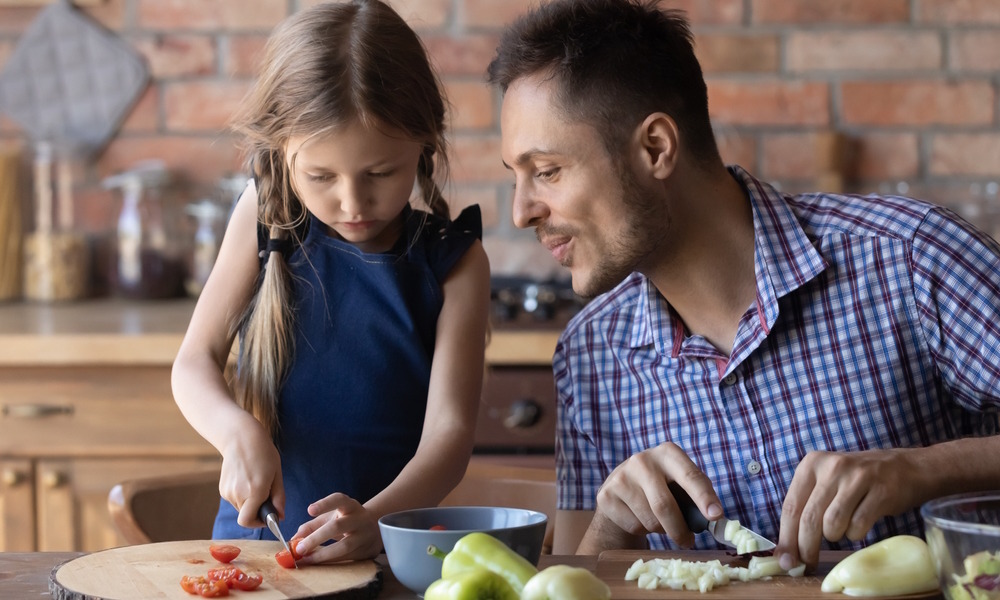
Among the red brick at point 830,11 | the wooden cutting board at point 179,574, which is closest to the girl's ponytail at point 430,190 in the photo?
the wooden cutting board at point 179,574

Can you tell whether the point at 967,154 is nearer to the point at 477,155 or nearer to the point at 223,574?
the point at 477,155

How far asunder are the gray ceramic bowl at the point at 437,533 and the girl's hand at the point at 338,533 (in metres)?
0.09

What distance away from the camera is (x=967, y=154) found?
2531 mm

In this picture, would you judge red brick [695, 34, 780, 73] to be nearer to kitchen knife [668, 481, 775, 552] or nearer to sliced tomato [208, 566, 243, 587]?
kitchen knife [668, 481, 775, 552]

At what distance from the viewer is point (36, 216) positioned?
9.00 feet

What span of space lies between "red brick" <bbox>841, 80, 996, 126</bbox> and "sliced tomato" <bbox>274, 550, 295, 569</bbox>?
1.95m

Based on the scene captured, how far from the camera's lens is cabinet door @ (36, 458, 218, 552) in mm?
2129

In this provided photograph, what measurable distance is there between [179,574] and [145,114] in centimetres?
195

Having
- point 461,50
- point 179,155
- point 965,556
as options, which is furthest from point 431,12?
point 965,556

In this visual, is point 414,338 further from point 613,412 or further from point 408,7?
point 408,7

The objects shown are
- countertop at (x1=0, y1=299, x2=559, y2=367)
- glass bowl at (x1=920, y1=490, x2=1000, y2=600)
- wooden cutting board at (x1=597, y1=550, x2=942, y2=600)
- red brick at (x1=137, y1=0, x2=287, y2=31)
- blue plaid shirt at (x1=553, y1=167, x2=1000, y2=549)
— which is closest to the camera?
glass bowl at (x1=920, y1=490, x2=1000, y2=600)

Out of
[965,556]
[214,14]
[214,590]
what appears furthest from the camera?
[214,14]

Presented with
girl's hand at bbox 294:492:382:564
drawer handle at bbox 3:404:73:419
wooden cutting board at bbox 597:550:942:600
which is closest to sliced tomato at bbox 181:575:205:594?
girl's hand at bbox 294:492:382:564

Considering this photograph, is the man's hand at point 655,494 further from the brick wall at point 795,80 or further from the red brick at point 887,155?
the red brick at point 887,155
